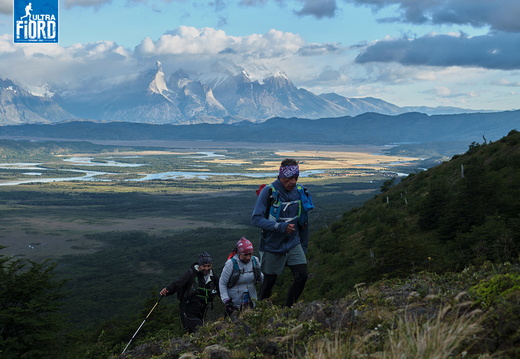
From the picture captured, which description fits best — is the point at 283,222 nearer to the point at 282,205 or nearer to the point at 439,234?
the point at 282,205

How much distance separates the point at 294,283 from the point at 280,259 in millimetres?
617

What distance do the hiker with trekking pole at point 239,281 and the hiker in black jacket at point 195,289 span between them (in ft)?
1.76

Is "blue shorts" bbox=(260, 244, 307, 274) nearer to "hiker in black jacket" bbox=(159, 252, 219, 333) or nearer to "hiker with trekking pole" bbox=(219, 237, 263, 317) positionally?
"hiker with trekking pole" bbox=(219, 237, 263, 317)

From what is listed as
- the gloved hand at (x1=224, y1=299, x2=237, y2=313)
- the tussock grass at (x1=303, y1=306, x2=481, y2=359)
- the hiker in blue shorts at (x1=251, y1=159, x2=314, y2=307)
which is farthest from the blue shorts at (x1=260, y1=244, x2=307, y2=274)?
the tussock grass at (x1=303, y1=306, x2=481, y2=359)

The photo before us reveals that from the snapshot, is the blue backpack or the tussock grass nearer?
the tussock grass

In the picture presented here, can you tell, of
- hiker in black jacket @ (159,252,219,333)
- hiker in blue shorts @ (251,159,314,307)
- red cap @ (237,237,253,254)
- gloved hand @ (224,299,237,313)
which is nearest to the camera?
hiker in blue shorts @ (251,159,314,307)

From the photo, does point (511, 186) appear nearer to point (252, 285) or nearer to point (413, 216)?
point (413, 216)

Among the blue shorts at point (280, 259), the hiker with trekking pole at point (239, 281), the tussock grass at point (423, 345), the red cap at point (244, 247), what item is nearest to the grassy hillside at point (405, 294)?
the tussock grass at point (423, 345)

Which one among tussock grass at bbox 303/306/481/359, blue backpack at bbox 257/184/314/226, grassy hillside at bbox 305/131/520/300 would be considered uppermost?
blue backpack at bbox 257/184/314/226

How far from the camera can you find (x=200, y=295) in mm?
10297

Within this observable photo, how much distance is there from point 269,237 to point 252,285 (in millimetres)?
1061

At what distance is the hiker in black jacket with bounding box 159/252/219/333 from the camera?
10.2m

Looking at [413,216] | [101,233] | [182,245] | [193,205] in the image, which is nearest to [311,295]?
[413,216]

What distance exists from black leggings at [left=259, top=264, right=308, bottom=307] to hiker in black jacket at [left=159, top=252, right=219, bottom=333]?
0.99 m
